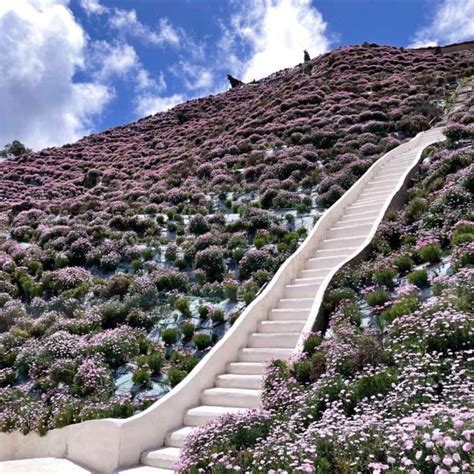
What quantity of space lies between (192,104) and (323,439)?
44.4m

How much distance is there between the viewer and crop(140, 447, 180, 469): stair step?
6793mm

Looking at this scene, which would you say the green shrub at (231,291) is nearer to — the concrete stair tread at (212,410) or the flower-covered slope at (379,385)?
the flower-covered slope at (379,385)

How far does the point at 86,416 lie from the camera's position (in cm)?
788

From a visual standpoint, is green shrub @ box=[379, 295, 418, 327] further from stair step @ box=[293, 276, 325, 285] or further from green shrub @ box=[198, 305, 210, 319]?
green shrub @ box=[198, 305, 210, 319]

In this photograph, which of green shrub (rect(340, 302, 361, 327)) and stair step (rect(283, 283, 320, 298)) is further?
stair step (rect(283, 283, 320, 298))

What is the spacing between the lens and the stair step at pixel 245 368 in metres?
8.49

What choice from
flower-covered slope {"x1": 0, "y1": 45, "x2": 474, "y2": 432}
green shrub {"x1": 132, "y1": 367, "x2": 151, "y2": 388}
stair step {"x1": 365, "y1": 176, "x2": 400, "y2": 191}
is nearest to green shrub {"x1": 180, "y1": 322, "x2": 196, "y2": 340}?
flower-covered slope {"x1": 0, "y1": 45, "x2": 474, "y2": 432}

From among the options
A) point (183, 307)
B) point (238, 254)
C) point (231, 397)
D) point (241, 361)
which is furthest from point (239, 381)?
point (238, 254)

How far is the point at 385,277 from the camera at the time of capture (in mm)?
9195

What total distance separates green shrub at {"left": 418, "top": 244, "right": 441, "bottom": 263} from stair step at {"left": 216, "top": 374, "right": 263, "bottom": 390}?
365 centimetres

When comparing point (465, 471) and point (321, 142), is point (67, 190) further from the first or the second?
point (465, 471)

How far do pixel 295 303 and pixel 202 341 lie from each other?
1.88 meters

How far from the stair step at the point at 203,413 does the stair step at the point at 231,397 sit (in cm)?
10

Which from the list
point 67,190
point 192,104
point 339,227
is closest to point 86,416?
point 339,227
